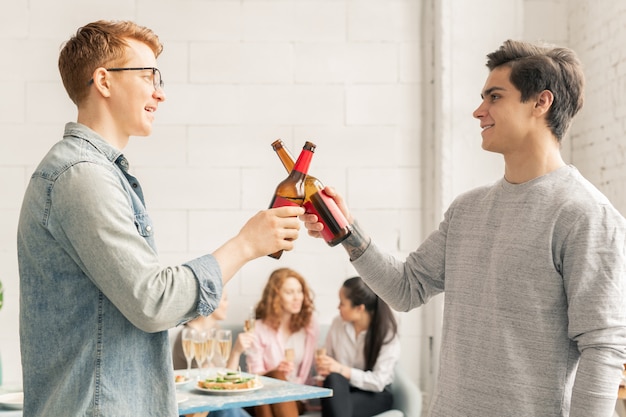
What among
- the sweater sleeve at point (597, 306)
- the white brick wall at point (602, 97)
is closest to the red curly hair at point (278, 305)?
the white brick wall at point (602, 97)

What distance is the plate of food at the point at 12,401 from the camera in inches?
105

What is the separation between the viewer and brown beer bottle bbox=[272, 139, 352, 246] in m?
1.99

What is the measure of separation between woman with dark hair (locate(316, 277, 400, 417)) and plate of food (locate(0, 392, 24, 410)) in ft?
4.64

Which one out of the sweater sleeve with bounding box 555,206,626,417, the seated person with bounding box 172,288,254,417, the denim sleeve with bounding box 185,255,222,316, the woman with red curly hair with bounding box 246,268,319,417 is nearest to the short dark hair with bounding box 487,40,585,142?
the sweater sleeve with bounding box 555,206,626,417

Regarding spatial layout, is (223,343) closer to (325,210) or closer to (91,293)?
(325,210)

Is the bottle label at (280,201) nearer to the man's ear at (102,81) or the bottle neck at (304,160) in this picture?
the bottle neck at (304,160)

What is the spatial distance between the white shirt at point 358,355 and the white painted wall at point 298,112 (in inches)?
13.6

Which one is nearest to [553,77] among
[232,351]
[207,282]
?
[207,282]

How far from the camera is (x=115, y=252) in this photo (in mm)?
1360

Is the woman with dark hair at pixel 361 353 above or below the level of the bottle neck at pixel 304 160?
below

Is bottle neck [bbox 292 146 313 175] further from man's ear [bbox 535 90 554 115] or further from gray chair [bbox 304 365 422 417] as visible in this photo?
gray chair [bbox 304 365 422 417]

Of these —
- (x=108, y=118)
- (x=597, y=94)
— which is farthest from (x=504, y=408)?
(x=597, y=94)

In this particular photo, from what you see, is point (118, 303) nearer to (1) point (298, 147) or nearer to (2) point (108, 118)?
(2) point (108, 118)

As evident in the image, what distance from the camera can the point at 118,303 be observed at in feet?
4.50
